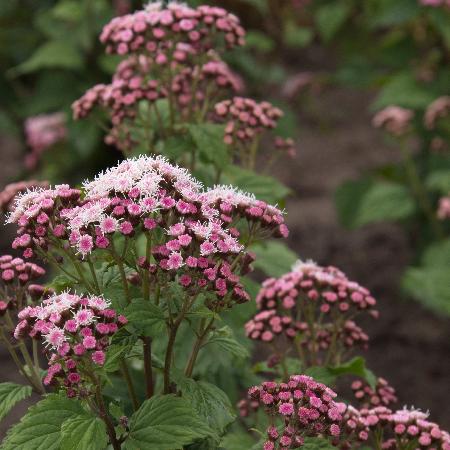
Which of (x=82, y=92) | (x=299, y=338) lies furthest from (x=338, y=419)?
(x=82, y=92)

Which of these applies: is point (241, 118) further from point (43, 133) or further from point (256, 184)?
point (43, 133)

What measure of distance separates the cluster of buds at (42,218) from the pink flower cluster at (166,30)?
120cm

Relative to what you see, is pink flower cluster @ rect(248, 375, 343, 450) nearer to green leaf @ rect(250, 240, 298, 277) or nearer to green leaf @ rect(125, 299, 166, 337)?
green leaf @ rect(125, 299, 166, 337)

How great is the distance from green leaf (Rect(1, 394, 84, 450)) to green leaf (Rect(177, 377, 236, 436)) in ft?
1.06

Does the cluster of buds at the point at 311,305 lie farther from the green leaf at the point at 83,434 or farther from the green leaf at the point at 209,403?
the green leaf at the point at 83,434

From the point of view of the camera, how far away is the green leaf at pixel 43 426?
2.38 metres

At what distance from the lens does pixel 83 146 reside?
671 centimetres

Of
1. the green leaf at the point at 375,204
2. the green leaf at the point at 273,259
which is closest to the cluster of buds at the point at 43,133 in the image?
the green leaf at the point at 375,204

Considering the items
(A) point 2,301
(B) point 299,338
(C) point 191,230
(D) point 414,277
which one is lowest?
(D) point 414,277

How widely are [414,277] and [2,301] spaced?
3.84 m

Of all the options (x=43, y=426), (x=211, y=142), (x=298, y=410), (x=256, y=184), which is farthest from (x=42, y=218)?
(x=256, y=184)

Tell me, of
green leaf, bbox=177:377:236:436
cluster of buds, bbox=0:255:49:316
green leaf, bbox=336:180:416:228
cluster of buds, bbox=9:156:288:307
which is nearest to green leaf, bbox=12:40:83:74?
green leaf, bbox=336:180:416:228

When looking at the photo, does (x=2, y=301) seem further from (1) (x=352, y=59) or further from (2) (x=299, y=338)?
(1) (x=352, y=59)

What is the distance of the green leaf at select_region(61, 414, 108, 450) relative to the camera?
7.70 ft
